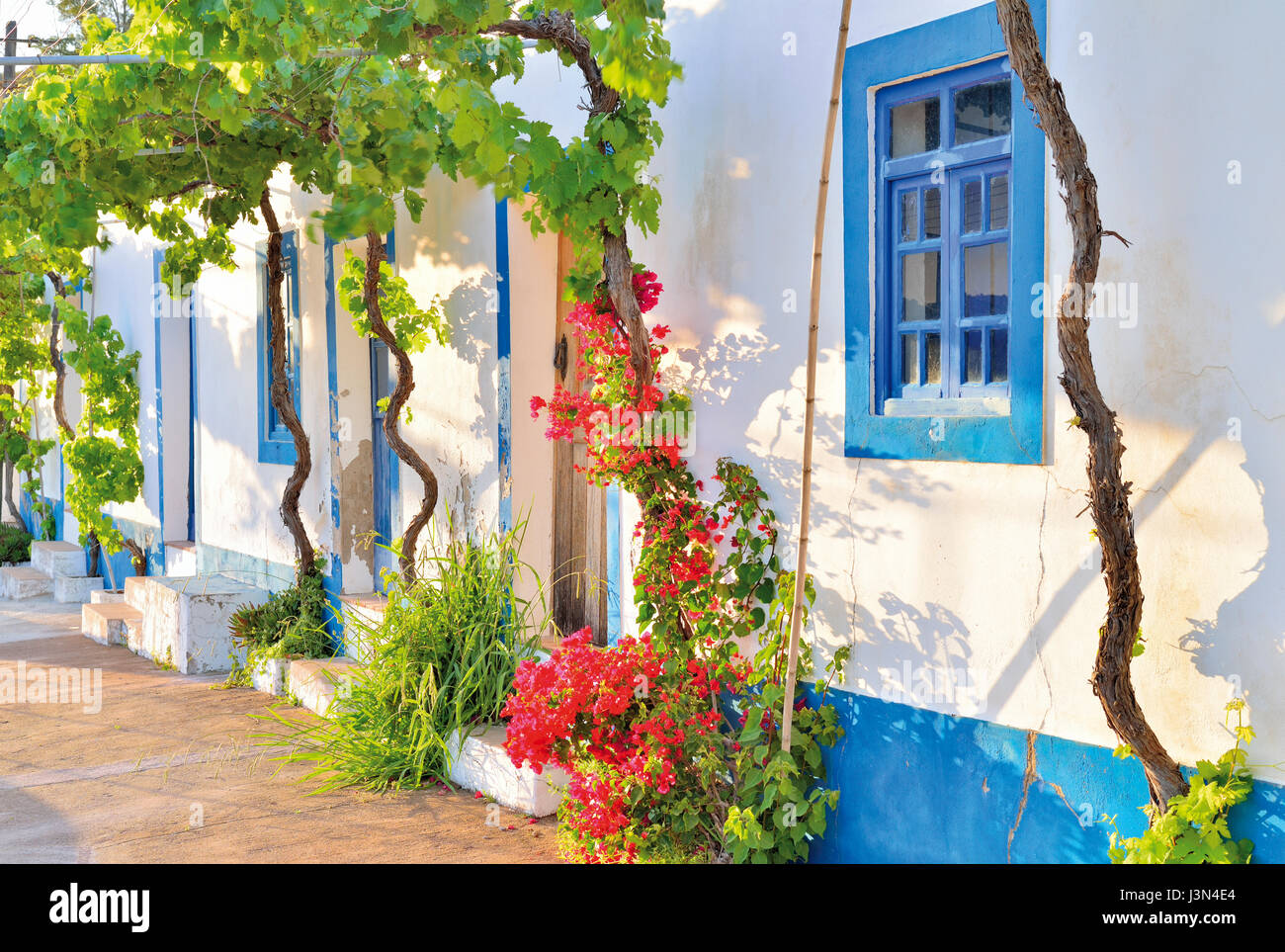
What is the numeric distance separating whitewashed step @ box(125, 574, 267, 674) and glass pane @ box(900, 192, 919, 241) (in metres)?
5.68

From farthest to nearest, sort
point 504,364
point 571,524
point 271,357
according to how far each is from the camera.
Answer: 1. point 271,357
2. point 571,524
3. point 504,364

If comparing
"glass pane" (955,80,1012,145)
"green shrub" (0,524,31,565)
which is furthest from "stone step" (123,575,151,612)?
"glass pane" (955,80,1012,145)

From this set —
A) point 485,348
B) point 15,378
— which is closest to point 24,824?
Answer: point 485,348

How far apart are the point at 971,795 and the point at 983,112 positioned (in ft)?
7.24

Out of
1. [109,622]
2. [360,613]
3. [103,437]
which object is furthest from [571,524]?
[103,437]

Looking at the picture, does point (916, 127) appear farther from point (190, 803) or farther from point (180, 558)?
point (180, 558)

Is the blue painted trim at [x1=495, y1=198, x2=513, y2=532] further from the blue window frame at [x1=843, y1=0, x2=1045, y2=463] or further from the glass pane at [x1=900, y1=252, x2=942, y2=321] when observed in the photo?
the glass pane at [x1=900, y1=252, x2=942, y2=321]

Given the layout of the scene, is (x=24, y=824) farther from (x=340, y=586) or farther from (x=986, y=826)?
(x=986, y=826)

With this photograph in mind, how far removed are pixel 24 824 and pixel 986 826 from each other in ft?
13.1

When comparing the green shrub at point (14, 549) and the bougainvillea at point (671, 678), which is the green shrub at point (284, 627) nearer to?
the bougainvillea at point (671, 678)

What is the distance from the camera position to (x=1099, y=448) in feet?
10.8

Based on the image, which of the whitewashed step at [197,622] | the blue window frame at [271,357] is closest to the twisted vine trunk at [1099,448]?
the blue window frame at [271,357]

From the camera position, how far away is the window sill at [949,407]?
3.83 m

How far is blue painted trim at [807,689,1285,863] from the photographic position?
11.3ft
